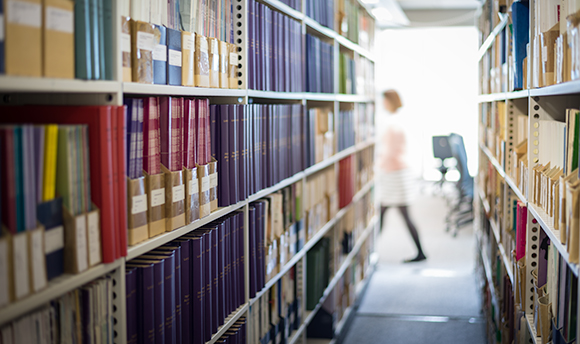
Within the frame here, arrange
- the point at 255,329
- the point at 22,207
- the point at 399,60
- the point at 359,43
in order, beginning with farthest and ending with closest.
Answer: the point at 399,60, the point at 359,43, the point at 255,329, the point at 22,207

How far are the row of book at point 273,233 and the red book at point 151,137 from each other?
632 mm

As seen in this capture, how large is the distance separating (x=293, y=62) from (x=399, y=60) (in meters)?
6.26

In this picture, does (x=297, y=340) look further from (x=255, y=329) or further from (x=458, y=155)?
(x=458, y=155)

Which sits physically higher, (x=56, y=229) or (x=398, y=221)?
(x=56, y=229)

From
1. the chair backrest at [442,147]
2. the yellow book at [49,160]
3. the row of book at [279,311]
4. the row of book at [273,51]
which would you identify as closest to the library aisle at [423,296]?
the row of book at [279,311]

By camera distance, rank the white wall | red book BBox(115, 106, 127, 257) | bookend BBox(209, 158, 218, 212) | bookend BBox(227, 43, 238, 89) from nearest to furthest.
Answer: red book BBox(115, 106, 127, 257), bookend BBox(209, 158, 218, 212), bookend BBox(227, 43, 238, 89), the white wall

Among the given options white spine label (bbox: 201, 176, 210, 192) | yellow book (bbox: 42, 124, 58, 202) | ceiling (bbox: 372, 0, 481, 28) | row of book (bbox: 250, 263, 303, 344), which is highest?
ceiling (bbox: 372, 0, 481, 28)

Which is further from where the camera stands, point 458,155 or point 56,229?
point 458,155

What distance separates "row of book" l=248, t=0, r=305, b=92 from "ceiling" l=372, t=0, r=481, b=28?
4876mm

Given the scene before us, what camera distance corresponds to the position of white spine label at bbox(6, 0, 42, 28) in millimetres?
843

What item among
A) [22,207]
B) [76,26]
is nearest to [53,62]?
[76,26]

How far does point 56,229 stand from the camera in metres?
0.97

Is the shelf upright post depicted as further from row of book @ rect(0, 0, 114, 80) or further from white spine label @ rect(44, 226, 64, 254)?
white spine label @ rect(44, 226, 64, 254)

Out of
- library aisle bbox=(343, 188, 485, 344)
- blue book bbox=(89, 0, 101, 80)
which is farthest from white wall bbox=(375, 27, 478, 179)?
blue book bbox=(89, 0, 101, 80)
